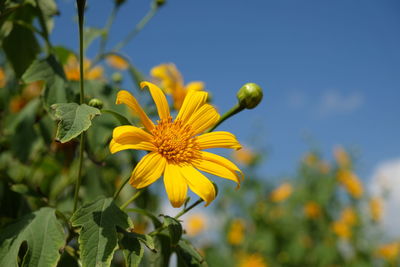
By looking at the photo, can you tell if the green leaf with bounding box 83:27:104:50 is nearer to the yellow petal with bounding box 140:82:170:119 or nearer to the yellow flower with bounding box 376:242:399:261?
the yellow petal with bounding box 140:82:170:119

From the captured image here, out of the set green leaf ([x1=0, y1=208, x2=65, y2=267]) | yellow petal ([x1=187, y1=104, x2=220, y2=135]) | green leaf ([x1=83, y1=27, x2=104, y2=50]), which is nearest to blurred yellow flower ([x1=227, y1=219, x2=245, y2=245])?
green leaf ([x1=83, y1=27, x2=104, y2=50])

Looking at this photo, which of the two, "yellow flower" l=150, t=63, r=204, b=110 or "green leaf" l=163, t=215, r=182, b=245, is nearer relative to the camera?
"green leaf" l=163, t=215, r=182, b=245

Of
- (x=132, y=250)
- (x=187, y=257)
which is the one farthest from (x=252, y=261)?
(x=132, y=250)

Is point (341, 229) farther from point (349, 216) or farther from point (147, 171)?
point (147, 171)

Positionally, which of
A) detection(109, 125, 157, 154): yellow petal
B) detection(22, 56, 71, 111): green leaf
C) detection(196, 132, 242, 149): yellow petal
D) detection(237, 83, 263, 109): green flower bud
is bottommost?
detection(109, 125, 157, 154): yellow petal

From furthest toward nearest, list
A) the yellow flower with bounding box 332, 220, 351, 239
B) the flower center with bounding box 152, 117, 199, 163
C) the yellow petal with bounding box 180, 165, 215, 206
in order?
1. the yellow flower with bounding box 332, 220, 351, 239
2. the flower center with bounding box 152, 117, 199, 163
3. the yellow petal with bounding box 180, 165, 215, 206

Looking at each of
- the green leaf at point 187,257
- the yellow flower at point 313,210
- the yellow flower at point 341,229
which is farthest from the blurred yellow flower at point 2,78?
the yellow flower at point 341,229

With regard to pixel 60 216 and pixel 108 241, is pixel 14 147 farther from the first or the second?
pixel 108 241
